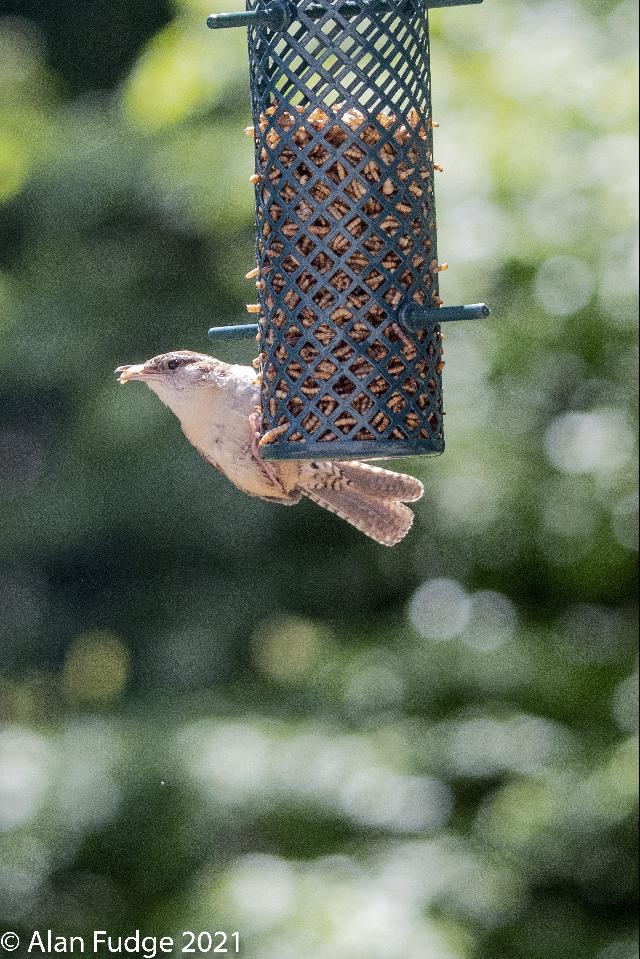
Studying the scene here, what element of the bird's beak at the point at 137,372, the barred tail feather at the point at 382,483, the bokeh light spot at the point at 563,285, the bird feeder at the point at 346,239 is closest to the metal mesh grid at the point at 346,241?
the bird feeder at the point at 346,239

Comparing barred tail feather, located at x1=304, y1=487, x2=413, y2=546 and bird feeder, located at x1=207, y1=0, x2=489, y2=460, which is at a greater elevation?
bird feeder, located at x1=207, y1=0, x2=489, y2=460

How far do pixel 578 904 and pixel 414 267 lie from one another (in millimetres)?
5547

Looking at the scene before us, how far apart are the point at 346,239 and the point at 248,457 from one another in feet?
2.33

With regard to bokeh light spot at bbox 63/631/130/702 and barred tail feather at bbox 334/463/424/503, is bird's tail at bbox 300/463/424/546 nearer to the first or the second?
barred tail feather at bbox 334/463/424/503

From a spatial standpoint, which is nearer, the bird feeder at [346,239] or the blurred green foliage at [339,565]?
the bird feeder at [346,239]

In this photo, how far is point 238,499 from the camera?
9.20m

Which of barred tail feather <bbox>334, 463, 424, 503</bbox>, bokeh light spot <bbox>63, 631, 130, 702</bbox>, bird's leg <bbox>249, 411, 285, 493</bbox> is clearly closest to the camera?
bird's leg <bbox>249, 411, 285, 493</bbox>

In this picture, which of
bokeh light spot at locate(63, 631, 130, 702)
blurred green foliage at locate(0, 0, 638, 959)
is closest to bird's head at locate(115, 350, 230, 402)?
blurred green foliage at locate(0, 0, 638, 959)

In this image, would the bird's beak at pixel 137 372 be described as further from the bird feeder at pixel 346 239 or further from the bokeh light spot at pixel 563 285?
the bokeh light spot at pixel 563 285

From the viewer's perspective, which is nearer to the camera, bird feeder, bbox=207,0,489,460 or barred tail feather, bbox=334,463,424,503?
bird feeder, bbox=207,0,489,460

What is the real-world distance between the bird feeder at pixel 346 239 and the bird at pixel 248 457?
Result: 0.31m

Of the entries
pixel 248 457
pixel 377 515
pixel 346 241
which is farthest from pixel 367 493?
pixel 346 241

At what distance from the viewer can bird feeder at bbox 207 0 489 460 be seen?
383 cm

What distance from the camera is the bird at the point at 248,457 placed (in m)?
4.27
